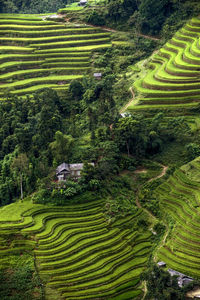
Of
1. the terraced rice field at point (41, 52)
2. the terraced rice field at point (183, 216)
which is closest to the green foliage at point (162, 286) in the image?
the terraced rice field at point (183, 216)

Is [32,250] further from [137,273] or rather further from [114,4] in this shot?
[114,4]

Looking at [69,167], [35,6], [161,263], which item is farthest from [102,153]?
[35,6]

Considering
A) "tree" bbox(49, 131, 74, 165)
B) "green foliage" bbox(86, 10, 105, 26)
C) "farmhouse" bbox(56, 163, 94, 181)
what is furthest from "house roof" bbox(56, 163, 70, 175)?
"green foliage" bbox(86, 10, 105, 26)

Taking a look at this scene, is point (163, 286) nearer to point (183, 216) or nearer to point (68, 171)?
point (183, 216)

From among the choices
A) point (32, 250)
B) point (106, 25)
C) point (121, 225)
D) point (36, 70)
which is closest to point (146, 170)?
point (121, 225)

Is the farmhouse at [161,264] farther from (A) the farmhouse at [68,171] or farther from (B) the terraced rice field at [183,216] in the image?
(A) the farmhouse at [68,171]
